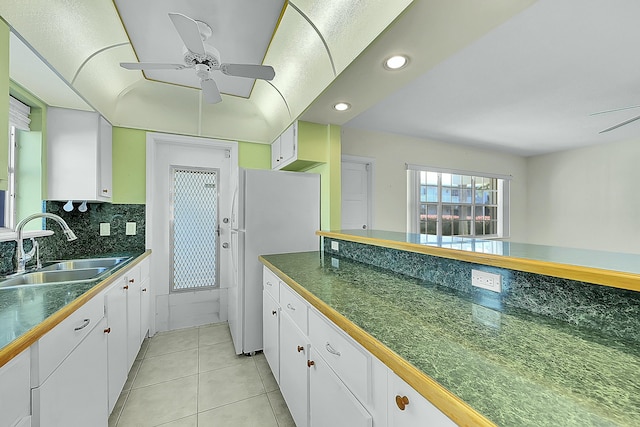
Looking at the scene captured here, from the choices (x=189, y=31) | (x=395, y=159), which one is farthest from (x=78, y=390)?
(x=395, y=159)

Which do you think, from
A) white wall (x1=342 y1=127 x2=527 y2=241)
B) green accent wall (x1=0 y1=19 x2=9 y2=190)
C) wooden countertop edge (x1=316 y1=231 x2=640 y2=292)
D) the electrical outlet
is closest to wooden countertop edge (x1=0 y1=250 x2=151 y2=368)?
green accent wall (x1=0 y1=19 x2=9 y2=190)

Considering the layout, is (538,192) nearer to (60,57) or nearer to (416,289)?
(416,289)

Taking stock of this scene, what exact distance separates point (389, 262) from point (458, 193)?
363 cm

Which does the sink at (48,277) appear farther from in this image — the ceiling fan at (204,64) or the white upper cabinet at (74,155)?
the ceiling fan at (204,64)

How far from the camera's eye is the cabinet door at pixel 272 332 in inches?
69.2

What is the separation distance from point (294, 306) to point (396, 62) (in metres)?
1.56

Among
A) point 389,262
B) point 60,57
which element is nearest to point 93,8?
point 60,57

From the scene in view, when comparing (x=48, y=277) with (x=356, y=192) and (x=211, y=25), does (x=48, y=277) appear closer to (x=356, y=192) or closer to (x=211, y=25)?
(x=211, y=25)

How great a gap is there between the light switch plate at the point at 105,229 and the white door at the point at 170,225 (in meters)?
0.33

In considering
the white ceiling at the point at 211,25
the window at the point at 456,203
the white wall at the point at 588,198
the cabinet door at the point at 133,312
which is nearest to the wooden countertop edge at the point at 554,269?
the white ceiling at the point at 211,25

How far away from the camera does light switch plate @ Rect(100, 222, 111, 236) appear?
2.61 meters

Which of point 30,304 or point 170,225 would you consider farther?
point 170,225

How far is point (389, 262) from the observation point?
64.8 inches

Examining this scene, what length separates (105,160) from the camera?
8.11 feet
